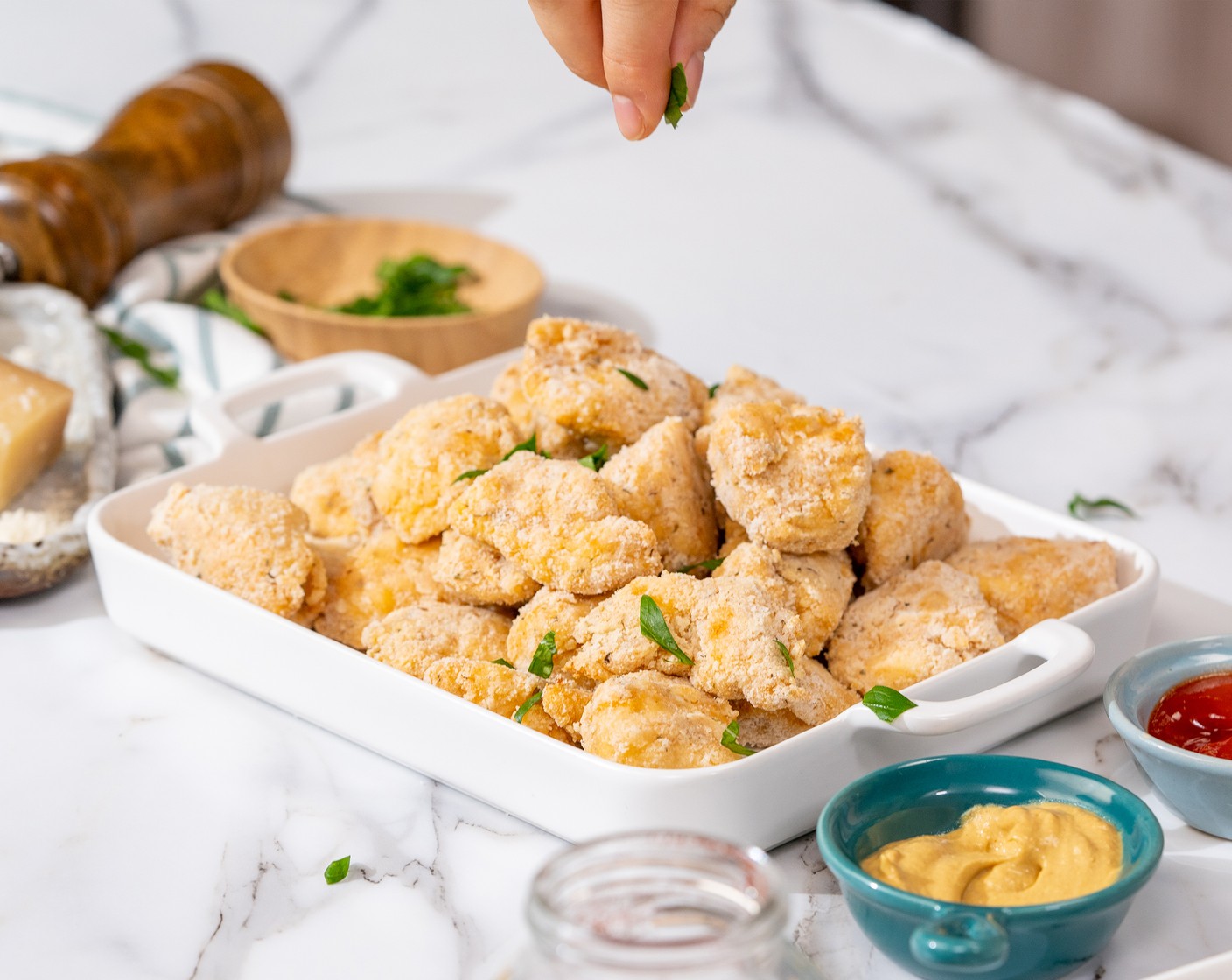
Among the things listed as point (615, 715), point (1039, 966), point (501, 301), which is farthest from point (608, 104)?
point (1039, 966)

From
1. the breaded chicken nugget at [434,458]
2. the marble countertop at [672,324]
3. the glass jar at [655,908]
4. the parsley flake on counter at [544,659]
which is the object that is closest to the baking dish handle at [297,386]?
the marble countertop at [672,324]

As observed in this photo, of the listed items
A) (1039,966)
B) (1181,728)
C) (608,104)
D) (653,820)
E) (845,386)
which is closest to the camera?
(1039,966)

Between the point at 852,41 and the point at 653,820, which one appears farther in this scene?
the point at 852,41

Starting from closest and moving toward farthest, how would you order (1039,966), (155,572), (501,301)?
(1039,966) → (155,572) → (501,301)

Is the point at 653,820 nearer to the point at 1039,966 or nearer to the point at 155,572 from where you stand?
the point at 1039,966

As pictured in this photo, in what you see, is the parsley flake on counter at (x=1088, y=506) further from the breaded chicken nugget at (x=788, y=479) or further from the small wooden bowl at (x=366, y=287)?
the small wooden bowl at (x=366, y=287)

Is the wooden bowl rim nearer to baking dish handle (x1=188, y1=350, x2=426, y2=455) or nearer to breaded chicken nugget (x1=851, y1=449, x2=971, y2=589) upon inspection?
baking dish handle (x1=188, y1=350, x2=426, y2=455)

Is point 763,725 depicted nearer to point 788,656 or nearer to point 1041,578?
point 788,656

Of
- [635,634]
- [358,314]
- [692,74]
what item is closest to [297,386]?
[358,314]
